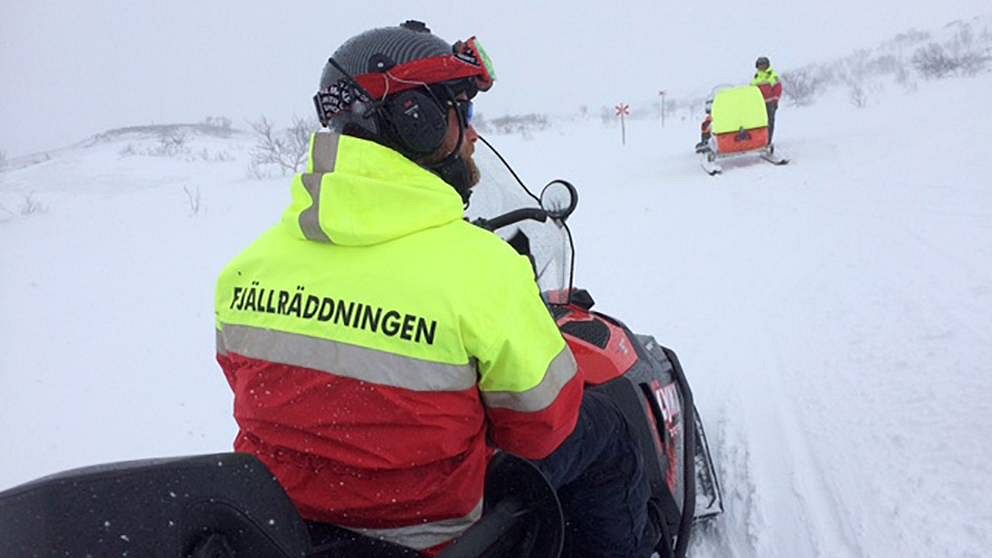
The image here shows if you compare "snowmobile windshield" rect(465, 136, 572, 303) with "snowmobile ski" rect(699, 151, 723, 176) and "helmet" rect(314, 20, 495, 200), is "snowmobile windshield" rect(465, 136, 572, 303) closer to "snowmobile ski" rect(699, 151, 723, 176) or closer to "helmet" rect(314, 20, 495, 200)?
"helmet" rect(314, 20, 495, 200)

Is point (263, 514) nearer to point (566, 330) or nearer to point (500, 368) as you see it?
point (500, 368)

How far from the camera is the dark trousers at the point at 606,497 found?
1930 millimetres

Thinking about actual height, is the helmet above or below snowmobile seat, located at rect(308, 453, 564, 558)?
above

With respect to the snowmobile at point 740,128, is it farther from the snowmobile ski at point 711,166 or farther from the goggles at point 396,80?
the goggles at point 396,80

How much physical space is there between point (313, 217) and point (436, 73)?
54cm

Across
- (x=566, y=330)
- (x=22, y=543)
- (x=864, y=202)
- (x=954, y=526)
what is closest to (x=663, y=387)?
(x=566, y=330)

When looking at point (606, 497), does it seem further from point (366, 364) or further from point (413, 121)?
point (413, 121)

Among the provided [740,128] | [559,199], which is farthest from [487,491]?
[740,128]

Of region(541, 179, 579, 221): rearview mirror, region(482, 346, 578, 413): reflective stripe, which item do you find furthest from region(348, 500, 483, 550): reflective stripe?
region(541, 179, 579, 221): rearview mirror

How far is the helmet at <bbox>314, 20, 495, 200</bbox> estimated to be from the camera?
1640mm

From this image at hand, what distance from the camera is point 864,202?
6707 mm

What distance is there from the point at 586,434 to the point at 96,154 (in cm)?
2709

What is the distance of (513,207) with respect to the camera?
2494mm

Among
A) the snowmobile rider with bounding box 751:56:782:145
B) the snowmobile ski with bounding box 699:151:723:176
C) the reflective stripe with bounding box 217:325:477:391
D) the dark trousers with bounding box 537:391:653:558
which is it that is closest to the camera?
the reflective stripe with bounding box 217:325:477:391
